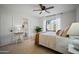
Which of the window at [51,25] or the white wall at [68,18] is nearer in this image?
the white wall at [68,18]

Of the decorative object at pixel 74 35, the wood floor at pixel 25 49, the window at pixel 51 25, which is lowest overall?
the wood floor at pixel 25 49

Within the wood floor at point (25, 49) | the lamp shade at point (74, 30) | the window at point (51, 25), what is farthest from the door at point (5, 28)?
the lamp shade at point (74, 30)

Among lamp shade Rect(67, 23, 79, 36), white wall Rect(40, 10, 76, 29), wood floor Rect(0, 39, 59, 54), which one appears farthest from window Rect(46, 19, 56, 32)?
wood floor Rect(0, 39, 59, 54)

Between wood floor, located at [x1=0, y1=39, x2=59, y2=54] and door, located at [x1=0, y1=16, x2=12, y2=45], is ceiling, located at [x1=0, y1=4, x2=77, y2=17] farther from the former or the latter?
wood floor, located at [x1=0, y1=39, x2=59, y2=54]

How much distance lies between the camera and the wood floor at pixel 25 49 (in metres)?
1.76

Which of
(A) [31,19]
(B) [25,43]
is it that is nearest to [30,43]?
(B) [25,43]

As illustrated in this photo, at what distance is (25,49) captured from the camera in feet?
5.85

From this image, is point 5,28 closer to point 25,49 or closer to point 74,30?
point 25,49

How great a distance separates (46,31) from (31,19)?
0.39 metres

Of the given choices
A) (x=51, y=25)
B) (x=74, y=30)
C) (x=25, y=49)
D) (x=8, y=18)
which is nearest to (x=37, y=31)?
(x=51, y=25)

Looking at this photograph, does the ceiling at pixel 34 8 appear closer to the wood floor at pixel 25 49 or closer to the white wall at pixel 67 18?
the white wall at pixel 67 18

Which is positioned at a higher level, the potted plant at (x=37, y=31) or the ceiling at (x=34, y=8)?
the ceiling at (x=34, y=8)
